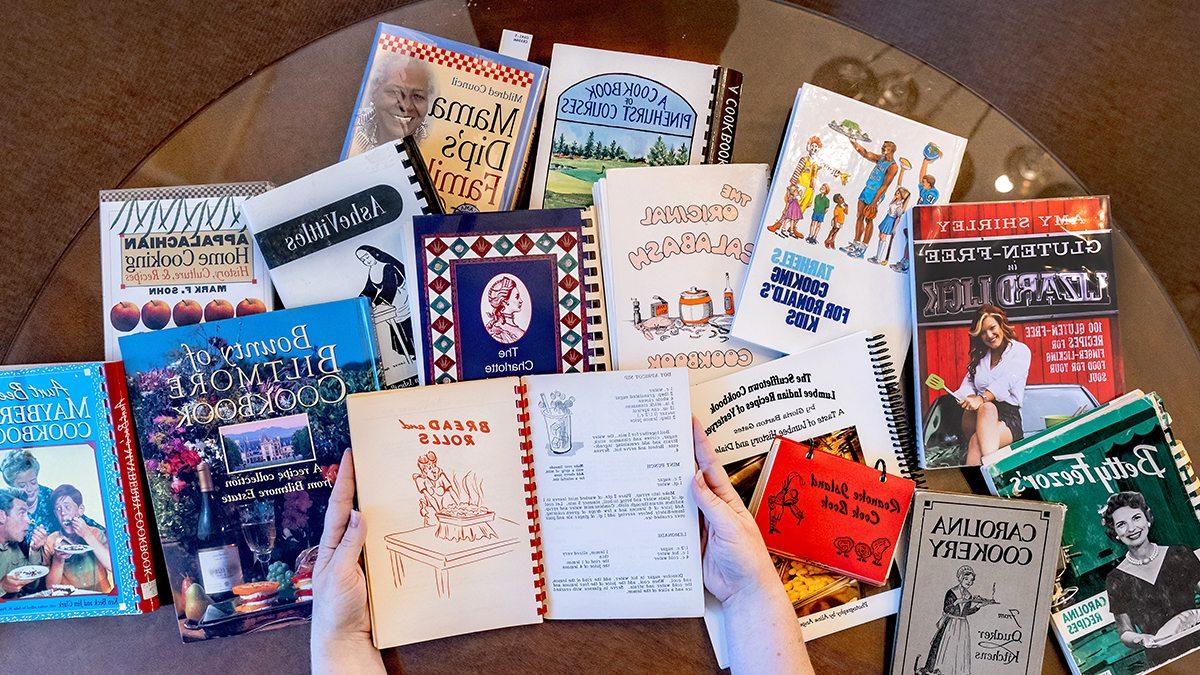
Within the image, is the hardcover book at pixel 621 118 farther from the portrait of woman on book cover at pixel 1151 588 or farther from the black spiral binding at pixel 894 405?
the portrait of woman on book cover at pixel 1151 588

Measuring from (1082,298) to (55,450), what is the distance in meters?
1.51

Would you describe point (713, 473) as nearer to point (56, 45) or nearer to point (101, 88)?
point (101, 88)

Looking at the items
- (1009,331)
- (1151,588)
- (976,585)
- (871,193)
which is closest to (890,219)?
(871,193)

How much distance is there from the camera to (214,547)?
44.1 inches

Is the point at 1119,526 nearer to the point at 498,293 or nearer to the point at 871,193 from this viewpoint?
Result: the point at 871,193

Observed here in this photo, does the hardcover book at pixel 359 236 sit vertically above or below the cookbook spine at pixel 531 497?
above

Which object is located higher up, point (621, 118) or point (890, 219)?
point (621, 118)

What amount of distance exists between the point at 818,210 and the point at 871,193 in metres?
0.08

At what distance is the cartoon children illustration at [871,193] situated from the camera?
114cm

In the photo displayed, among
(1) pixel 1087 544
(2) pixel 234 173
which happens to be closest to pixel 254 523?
(2) pixel 234 173

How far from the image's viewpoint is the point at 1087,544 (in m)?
1.13

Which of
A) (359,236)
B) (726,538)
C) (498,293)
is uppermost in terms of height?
(359,236)

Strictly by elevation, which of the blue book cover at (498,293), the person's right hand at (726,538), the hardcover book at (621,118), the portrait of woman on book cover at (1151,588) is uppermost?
the hardcover book at (621,118)

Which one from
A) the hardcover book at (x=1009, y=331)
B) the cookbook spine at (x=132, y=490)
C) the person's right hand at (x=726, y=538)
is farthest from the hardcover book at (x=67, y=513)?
the hardcover book at (x=1009, y=331)
